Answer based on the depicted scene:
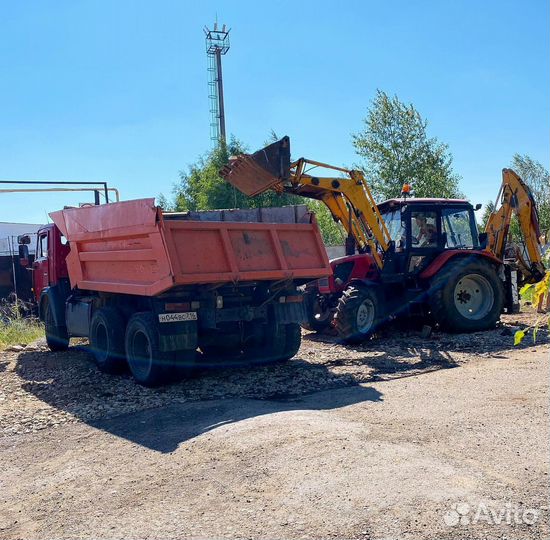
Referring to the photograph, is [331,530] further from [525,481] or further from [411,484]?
[525,481]

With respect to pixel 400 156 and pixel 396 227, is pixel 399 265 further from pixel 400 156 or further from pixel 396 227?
pixel 400 156

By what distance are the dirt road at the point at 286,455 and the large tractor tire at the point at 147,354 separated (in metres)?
0.22

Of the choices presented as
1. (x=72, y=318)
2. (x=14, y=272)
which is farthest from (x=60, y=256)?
(x=14, y=272)

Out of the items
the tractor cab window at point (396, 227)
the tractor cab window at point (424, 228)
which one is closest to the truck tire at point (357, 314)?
the tractor cab window at point (396, 227)

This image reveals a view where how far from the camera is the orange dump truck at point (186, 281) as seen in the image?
24.9ft

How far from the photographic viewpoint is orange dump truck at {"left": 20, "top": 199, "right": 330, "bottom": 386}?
24.9 feet

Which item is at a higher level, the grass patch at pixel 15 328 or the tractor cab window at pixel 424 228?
the tractor cab window at pixel 424 228

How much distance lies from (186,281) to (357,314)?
433cm

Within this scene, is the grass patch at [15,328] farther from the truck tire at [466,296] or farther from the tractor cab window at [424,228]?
the truck tire at [466,296]

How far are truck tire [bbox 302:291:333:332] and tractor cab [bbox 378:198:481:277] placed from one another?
1.36m

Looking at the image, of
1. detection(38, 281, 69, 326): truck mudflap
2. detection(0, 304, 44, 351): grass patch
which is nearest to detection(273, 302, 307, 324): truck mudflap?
detection(38, 281, 69, 326): truck mudflap

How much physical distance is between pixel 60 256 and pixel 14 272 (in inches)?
352

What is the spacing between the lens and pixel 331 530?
11.9ft

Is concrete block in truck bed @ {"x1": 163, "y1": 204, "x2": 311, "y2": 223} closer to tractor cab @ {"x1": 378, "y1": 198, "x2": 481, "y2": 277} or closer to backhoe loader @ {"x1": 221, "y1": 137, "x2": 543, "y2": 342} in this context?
Answer: backhoe loader @ {"x1": 221, "y1": 137, "x2": 543, "y2": 342}
